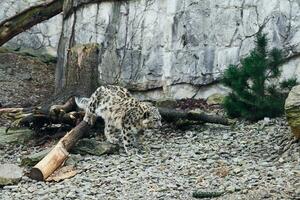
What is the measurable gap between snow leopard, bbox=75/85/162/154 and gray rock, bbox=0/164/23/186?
1.43 m

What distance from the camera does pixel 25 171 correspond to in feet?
26.1

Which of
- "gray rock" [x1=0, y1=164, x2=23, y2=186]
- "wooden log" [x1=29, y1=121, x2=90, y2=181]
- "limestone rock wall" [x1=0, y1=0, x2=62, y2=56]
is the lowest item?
"gray rock" [x1=0, y1=164, x2=23, y2=186]

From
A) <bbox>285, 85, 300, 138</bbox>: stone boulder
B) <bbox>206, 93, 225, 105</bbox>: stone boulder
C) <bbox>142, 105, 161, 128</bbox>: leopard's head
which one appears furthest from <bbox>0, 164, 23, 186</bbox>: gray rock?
<bbox>206, 93, 225, 105</bbox>: stone boulder

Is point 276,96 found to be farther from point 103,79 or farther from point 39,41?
point 39,41

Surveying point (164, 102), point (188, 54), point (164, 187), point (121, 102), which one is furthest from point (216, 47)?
point (164, 187)

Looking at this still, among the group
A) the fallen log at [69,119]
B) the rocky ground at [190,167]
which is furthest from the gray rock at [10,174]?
the fallen log at [69,119]

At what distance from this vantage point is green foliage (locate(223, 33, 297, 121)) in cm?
936

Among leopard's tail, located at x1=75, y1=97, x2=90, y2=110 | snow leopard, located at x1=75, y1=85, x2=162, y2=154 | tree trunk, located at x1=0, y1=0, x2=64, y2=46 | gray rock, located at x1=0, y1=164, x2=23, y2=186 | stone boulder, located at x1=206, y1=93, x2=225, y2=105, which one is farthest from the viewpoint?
stone boulder, located at x1=206, y1=93, x2=225, y2=105

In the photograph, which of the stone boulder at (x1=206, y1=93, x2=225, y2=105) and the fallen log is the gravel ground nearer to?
the fallen log

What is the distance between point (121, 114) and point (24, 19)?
3858mm

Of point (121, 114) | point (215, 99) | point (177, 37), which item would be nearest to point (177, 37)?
point (177, 37)

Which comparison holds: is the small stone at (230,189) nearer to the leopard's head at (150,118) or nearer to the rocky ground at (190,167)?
the rocky ground at (190,167)

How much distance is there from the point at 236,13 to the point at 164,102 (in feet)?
7.99

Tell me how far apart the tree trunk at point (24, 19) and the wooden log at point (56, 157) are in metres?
3.51
